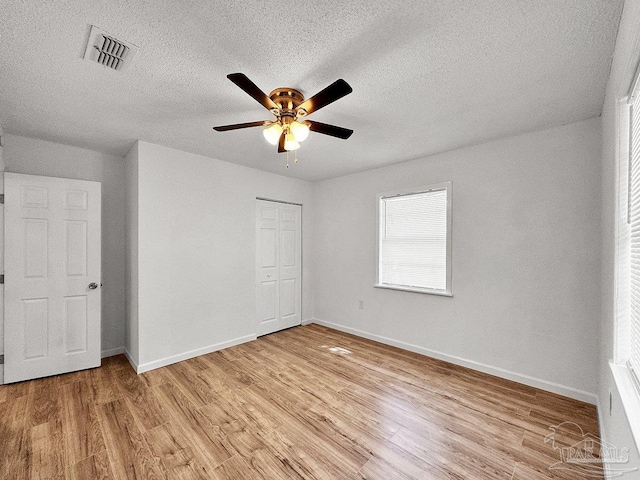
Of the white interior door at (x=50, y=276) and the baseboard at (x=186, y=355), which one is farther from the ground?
the white interior door at (x=50, y=276)

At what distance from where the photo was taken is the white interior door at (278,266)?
14.1ft

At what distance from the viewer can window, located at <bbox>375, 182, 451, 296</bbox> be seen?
135 inches

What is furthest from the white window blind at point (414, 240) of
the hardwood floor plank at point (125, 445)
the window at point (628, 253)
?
the hardwood floor plank at point (125, 445)

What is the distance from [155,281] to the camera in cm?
313

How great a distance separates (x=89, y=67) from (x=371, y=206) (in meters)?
3.34

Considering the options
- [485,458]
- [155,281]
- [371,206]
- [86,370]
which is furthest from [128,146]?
[485,458]

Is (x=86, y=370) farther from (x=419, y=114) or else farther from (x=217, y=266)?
(x=419, y=114)

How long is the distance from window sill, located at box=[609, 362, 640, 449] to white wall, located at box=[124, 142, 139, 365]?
150 inches

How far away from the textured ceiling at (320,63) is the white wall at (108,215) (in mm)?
441

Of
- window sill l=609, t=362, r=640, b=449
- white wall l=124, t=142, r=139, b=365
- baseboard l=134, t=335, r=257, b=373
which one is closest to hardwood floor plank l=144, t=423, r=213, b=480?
baseboard l=134, t=335, r=257, b=373

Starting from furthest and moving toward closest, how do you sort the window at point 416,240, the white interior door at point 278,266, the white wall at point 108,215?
the white interior door at point 278,266 < the window at point 416,240 < the white wall at point 108,215

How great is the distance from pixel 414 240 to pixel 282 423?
2.64 meters

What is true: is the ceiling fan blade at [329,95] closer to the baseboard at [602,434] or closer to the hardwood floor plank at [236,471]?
the hardwood floor plank at [236,471]

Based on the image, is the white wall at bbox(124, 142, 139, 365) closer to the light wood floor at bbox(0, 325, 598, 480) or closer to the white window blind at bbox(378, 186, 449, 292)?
the light wood floor at bbox(0, 325, 598, 480)
